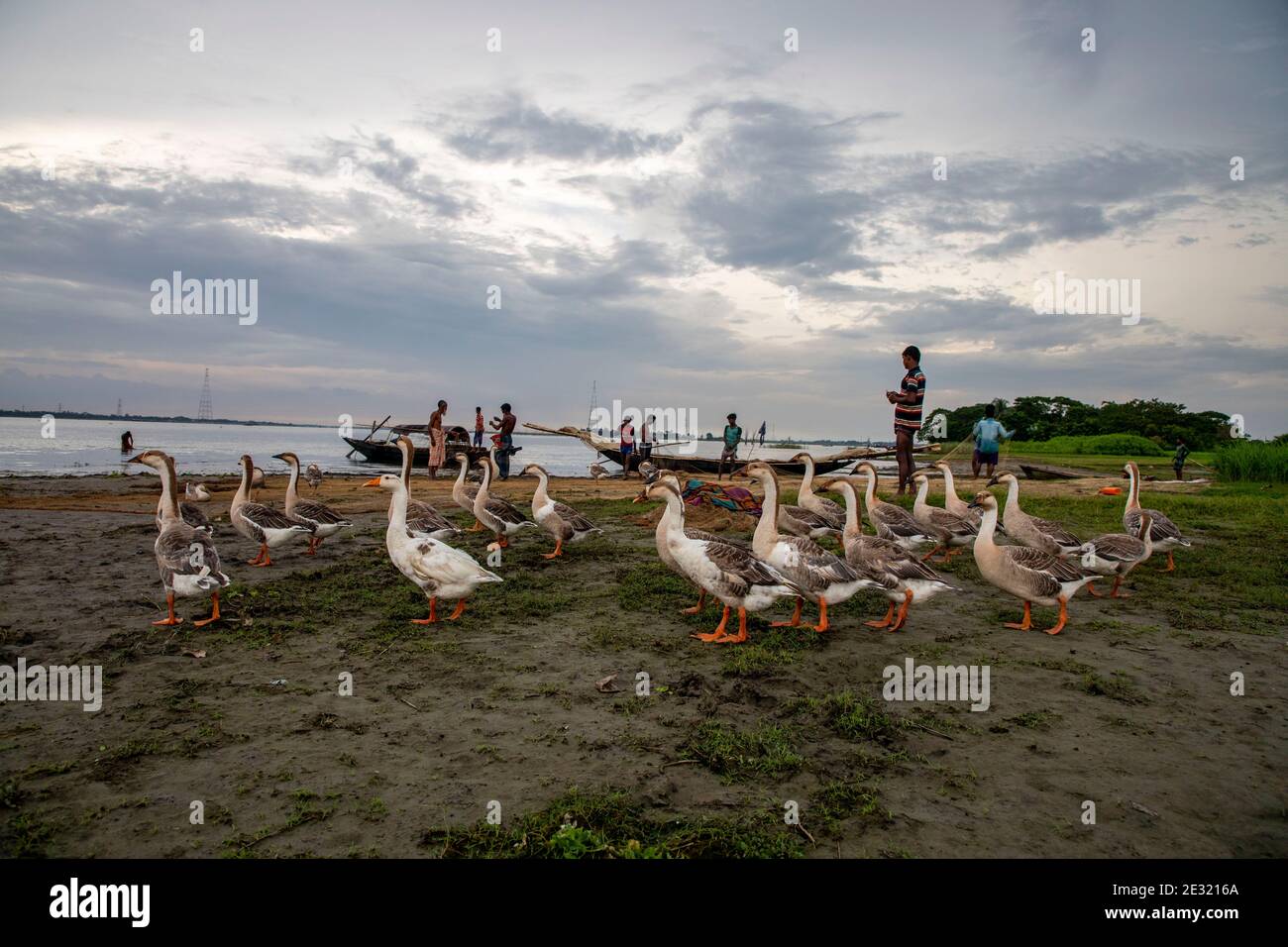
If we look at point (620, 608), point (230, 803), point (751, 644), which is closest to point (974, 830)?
point (751, 644)

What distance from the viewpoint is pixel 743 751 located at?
194 inches

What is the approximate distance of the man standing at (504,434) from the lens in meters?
26.5

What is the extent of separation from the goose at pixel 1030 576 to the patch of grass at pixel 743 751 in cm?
464

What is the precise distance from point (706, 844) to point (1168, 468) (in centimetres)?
3632

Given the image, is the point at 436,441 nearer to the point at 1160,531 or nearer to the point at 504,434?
the point at 504,434

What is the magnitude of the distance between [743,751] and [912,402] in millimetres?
13443

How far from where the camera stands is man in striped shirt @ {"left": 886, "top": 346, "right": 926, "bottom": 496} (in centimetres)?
1627

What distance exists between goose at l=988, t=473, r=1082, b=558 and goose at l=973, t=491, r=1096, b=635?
123 centimetres

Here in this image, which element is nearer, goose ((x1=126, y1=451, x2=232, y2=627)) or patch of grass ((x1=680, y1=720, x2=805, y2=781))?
patch of grass ((x1=680, y1=720, x2=805, y2=781))

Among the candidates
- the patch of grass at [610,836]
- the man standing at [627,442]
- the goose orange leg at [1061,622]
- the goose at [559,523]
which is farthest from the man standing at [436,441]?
the patch of grass at [610,836]

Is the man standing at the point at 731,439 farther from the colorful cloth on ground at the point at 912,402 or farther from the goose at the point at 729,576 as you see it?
the goose at the point at 729,576

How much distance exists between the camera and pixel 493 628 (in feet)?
26.7

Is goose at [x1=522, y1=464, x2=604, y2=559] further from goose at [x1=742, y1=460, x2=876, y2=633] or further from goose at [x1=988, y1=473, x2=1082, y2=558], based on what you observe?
goose at [x1=988, y1=473, x2=1082, y2=558]

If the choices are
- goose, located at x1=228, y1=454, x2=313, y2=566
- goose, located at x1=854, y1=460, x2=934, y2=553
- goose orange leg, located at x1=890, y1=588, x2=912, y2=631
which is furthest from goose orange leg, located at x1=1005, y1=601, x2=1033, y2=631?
goose, located at x1=228, y1=454, x2=313, y2=566
